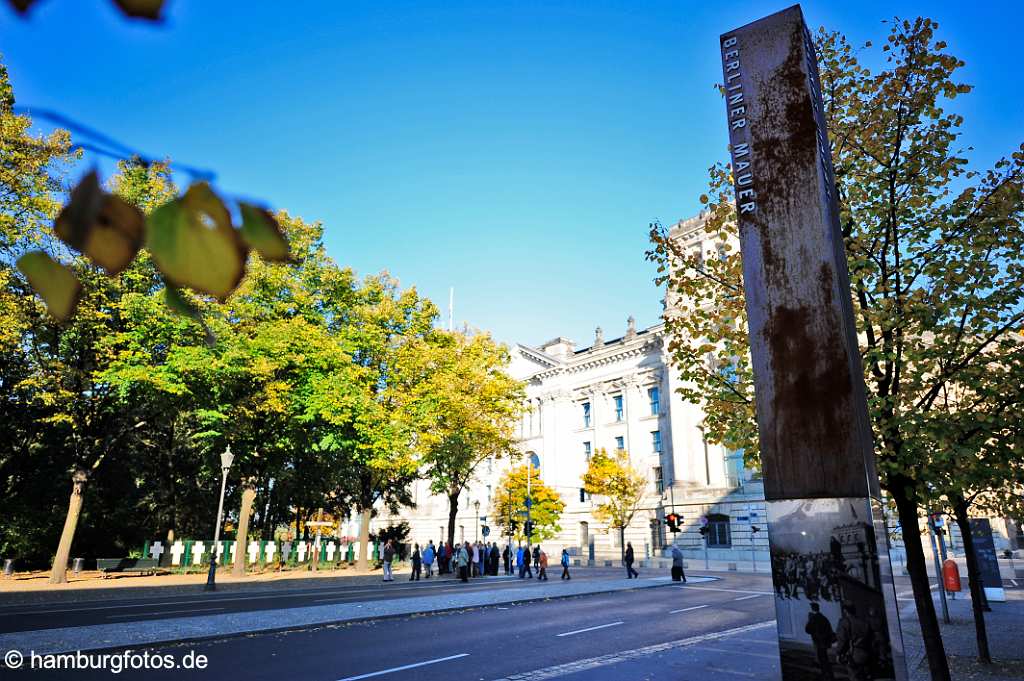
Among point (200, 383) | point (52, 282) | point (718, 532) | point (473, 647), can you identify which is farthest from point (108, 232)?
point (718, 532)

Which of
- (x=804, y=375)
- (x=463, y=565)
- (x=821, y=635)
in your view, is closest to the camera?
(x=821, y=635)

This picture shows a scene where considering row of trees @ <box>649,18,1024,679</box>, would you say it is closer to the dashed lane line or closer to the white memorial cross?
the dashed lane line

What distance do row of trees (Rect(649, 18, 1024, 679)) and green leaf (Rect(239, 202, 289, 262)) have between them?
8539 mm

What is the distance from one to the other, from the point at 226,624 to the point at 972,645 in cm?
1526

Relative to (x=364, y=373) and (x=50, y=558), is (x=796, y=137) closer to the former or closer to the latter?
(x=364, y=373)

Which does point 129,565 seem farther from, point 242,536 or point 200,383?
point 200,383

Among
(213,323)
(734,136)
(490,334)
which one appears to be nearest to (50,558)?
(213,323)

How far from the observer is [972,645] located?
42.5ft

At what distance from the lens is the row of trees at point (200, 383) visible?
1067 inches

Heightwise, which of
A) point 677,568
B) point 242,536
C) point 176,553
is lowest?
point 677,568

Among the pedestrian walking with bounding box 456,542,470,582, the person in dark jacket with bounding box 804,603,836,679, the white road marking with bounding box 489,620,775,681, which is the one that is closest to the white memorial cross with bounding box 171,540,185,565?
the pedestrian walking with bounding box 456,542,470,582

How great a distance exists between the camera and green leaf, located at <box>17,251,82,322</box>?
1.31 metres

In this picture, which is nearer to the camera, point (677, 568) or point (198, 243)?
point (198, 243)

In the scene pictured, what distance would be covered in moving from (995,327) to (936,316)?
1.25 m
